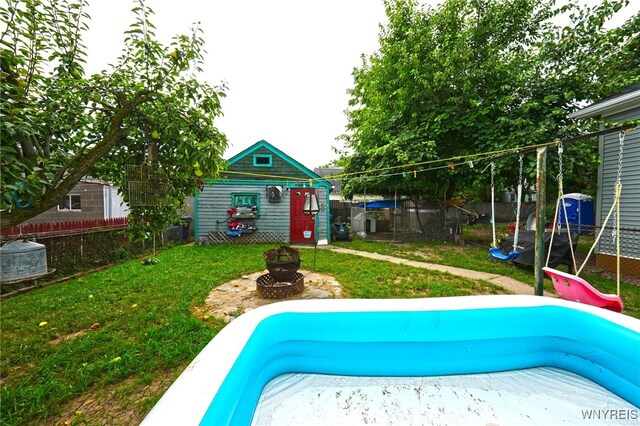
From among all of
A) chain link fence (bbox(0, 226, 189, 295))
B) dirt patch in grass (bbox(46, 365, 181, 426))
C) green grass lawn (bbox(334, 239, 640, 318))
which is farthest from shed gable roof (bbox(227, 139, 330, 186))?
dirt patch in grass (bbox(46, 365, 181, 426))

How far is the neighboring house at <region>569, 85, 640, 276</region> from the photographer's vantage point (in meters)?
6.34

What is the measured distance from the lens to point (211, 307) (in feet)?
14.7

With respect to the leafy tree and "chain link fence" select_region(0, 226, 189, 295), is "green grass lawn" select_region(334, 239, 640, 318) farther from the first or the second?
"chain link fence" select_region(0, 226, 189, 295)

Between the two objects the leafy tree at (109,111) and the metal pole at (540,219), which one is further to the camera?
the metal pole at (540,219)

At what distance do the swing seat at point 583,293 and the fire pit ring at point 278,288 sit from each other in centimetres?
430

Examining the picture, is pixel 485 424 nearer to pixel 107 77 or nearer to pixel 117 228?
pixel 107 77

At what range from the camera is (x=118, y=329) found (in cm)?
372

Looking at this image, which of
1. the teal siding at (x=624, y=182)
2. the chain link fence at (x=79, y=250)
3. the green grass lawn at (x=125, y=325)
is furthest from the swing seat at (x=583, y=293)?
the chain link fence at (x=79, y=250)

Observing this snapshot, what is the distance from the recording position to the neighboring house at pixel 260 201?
11594mm

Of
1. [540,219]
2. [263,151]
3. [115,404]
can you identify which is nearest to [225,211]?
[263,151]

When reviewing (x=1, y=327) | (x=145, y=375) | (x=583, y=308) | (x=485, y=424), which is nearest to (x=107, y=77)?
(x=145, y=375)

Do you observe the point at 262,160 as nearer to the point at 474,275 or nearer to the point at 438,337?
the point at 474,275

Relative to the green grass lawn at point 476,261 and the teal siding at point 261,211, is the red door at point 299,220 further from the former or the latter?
the green grass lawn at point 476,261

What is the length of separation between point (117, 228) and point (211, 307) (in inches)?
251
